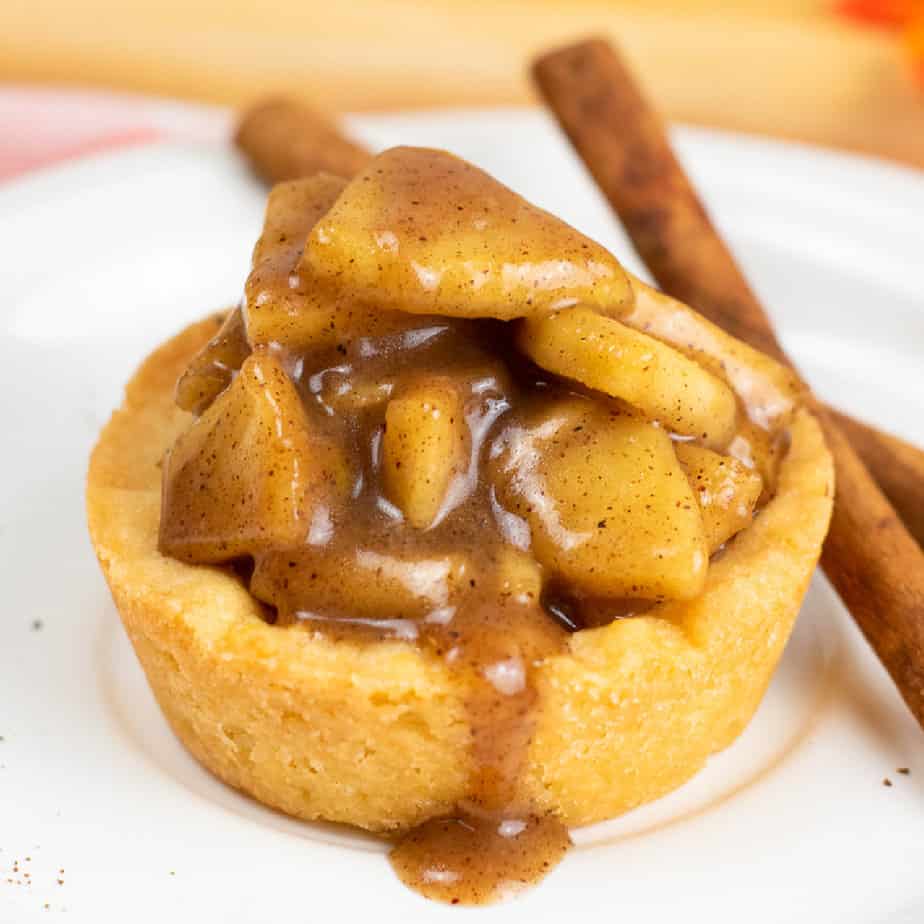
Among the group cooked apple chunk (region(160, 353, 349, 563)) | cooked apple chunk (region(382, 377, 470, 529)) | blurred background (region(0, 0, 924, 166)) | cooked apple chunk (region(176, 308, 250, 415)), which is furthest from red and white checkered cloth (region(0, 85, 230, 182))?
cooked apple chunk (region(382, 377, 470, 529))

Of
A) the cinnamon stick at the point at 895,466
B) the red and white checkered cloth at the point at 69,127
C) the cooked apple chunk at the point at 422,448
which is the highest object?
the cooked apple chunk at the point at 422,448

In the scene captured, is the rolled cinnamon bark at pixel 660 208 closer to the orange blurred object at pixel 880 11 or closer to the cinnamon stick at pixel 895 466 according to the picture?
the cinnamon stick at pixel 895 466

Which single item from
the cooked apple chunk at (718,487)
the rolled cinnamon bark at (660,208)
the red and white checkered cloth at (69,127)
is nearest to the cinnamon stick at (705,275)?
the rolled cinnamon bark at (660,208)

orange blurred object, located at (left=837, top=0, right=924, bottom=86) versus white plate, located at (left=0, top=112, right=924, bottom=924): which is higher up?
orange blurred object, located at (left=837, top=0, right=924, bottom=86)

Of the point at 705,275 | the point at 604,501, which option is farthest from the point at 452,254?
the point at 705,275

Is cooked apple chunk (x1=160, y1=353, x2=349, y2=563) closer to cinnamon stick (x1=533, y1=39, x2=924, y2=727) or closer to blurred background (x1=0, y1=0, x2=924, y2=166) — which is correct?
cinnamon stick (x1=533, y1=39, x2=924, y2=727)
